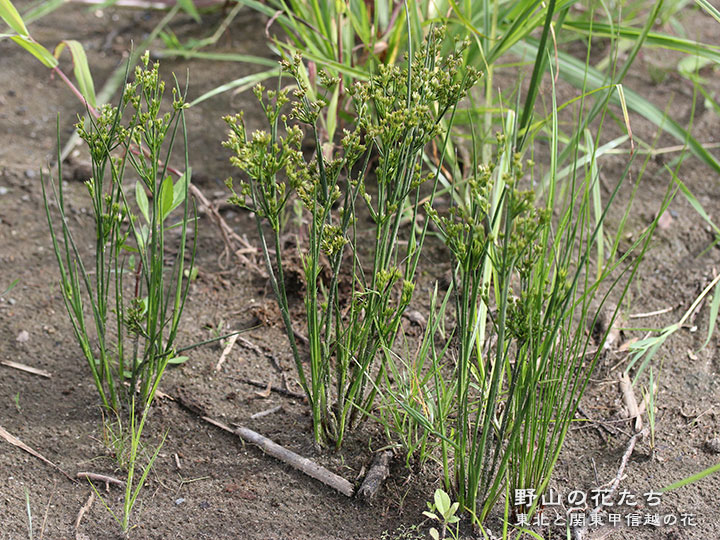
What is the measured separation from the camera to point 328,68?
192 centimetres

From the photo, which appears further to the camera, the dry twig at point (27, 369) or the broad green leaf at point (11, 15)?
the dry twig at point (27, 369)

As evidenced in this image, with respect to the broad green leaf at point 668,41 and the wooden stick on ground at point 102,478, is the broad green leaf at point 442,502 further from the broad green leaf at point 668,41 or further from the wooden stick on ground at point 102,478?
the broad green leaf at point 668,41

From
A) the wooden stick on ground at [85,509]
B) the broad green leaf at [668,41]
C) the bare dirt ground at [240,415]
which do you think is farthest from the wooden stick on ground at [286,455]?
the broad green leaf at [668,41]

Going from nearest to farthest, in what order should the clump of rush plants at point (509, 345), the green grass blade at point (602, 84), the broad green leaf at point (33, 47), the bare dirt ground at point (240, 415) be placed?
the clump of rush plants at point (509, 345), the bare dirt ground at point (240, 415), the broad green leaf at point (33, 47), the green grass blade at point (602, 84)

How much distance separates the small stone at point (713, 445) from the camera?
1571 millimetres

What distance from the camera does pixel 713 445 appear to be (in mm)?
1575

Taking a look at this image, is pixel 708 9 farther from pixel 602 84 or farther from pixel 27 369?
pixel 27 369

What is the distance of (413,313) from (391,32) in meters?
0.81

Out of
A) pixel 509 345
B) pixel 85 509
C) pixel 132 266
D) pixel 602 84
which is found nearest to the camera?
pixel 509 345

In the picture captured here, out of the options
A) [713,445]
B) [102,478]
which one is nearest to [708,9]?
[713,445]

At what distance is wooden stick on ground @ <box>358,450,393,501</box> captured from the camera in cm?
145

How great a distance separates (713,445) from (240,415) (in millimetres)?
977

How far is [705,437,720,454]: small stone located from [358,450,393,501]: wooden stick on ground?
66 centimetres

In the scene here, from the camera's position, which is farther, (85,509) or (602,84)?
(602,84)
